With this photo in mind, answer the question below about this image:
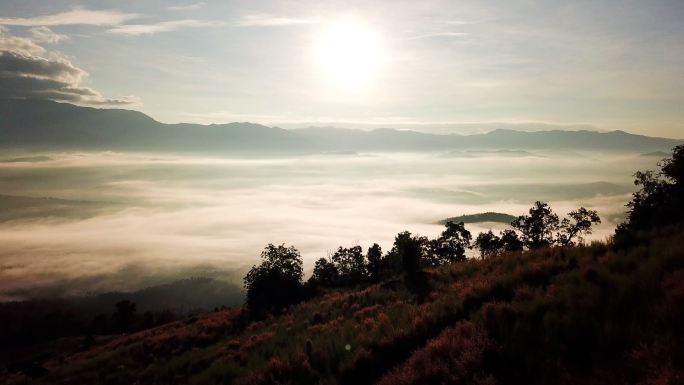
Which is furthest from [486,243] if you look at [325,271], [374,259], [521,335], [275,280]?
[521,335]

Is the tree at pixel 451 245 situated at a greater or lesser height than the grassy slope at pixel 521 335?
lesser

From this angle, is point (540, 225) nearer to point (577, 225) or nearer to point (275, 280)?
point (577, 225)

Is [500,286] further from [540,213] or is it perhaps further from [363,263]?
[363,263]

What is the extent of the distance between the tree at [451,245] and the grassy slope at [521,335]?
240 feet

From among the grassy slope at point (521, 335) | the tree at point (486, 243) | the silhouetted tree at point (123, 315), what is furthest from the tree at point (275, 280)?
the silhouetted tree at point (123, 315)

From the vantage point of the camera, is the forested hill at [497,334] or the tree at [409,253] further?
the tree at [409,253]

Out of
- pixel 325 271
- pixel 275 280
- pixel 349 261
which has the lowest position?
pixel 325 271

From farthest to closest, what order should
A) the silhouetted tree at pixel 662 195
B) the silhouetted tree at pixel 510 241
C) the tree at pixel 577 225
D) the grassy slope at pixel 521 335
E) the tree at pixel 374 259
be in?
the tree at pixel 374 259 < the silhouetted tree at pixel 510 241 < the tree at pixel 577 225 < the silhouetted tree at pixel 662 195 < the grassy slope at pixel 521 335

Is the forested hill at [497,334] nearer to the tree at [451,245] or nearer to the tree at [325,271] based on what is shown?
the tree at [451,245]

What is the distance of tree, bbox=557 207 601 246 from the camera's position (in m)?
71.0

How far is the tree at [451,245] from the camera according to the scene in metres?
89.2

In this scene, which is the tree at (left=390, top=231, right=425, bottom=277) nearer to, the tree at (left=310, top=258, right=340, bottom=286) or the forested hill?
the forested hill

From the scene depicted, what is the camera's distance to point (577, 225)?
235 ft

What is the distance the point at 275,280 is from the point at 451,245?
48.4m
